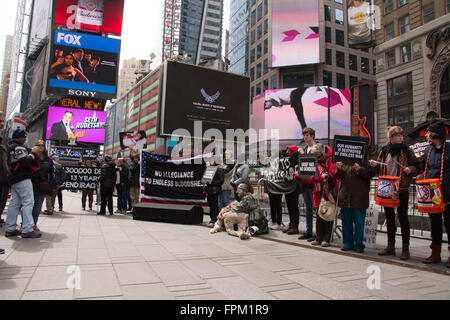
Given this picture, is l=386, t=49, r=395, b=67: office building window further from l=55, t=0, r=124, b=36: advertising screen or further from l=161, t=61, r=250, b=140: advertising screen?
l=55, t=0, r=124, b=36: advertising screen

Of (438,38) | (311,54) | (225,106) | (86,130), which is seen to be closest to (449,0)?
(438,38)

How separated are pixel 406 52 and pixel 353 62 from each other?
2921 cm

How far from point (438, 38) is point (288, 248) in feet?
86.8

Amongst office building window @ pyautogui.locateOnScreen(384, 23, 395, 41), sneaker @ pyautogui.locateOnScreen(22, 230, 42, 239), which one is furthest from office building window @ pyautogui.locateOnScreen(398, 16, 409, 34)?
sneaker @ pyautogui.locateOnScreen(22, 230, 42, 239)

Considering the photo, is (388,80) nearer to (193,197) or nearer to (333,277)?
(193,197)

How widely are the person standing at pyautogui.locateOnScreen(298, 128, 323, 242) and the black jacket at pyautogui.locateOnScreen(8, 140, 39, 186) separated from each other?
17.1ft

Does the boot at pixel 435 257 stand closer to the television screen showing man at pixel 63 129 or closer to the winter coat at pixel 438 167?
the winter coat at pixel 438 167

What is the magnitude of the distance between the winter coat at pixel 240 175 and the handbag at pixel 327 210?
2495mm

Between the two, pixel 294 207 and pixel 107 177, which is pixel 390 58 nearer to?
pixel 294 207

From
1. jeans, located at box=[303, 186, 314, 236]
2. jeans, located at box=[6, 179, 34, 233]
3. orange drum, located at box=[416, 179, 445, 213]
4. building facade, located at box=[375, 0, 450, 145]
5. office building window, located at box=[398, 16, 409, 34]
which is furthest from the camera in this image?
office building window, located at box=[398, 16, 409, 34]

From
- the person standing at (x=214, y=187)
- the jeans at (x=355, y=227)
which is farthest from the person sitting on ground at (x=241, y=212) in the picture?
the jeans at (x=355, y=227)

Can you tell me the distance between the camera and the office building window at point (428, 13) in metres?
25.5

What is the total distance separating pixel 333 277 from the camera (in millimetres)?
3809

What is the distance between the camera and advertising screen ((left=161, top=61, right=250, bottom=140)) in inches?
1185
